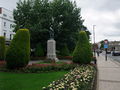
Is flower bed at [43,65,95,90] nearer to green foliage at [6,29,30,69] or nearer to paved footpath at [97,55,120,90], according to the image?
paved footpath at [97,55,120,90]

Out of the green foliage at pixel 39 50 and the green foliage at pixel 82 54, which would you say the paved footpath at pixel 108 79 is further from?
the green foliage at pixel 39 50

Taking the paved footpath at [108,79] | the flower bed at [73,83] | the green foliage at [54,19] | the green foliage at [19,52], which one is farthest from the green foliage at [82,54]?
the green foliage at [54,19]

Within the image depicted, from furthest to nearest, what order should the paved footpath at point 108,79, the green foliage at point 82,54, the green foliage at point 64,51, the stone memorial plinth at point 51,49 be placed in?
the green foliage at point 64,51 → the stone memorial plinth at point 51,49 → the green foliage at point 82,54 → the paved footpath at point 108,79

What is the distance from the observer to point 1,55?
22.5 metres

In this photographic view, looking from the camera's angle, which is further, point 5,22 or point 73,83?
point 5,22

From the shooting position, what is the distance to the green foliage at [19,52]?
11.9 m

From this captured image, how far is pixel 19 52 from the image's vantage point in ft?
39.7

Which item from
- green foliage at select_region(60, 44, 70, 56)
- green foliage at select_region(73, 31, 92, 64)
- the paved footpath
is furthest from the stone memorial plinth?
the paved footpath

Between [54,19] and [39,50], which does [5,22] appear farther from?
[39,50]

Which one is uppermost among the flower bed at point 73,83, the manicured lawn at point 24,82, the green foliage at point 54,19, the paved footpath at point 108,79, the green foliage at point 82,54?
the green foliage at point 54,19

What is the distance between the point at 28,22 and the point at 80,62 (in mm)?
17011

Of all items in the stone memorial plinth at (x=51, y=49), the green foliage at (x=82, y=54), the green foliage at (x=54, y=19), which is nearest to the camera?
the green foliage at (x=82, y=54)

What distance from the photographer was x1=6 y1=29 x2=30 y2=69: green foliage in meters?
11.9

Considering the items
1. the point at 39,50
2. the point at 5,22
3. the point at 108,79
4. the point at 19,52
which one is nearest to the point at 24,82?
the point at 19,52
